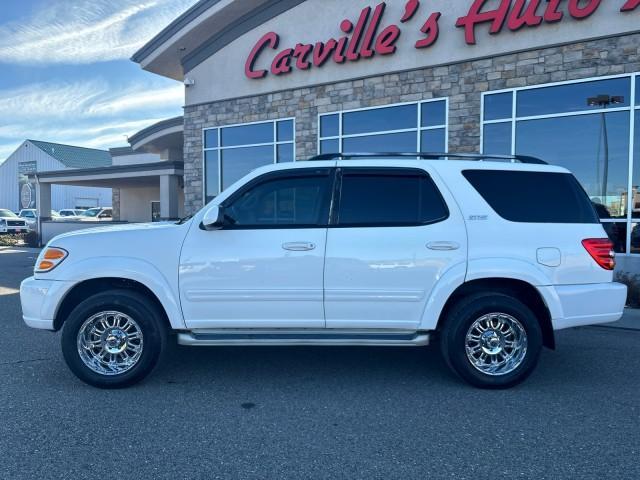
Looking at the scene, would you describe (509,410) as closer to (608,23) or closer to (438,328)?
(438,328)

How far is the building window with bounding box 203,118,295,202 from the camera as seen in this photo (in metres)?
14.1

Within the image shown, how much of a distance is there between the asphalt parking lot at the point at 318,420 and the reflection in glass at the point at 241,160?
31.6ft

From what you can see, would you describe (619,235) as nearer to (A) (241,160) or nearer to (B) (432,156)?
(B) (432,156)

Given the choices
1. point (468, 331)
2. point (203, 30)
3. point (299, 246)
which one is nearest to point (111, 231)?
point (299, 246)

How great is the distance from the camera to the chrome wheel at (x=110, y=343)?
4.52 meters

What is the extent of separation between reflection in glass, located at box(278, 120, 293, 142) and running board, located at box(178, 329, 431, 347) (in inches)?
396

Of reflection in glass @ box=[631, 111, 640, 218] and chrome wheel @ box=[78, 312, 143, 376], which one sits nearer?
chrome wheel @ box=[78, 312, 143, 376]

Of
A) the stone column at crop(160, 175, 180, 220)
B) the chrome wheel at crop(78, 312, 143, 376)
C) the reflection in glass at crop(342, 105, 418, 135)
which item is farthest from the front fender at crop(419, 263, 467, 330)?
the stone column at crop(160, 175, 180, 220)

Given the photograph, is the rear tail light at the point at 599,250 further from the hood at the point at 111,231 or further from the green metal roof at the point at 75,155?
the green metal roof at the point at 75,155

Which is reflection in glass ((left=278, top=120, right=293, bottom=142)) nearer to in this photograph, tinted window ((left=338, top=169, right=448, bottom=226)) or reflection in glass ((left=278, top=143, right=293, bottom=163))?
reflection in glass ((left=278, top=143, right=293, bottom=163))

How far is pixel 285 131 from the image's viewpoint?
14.1 m

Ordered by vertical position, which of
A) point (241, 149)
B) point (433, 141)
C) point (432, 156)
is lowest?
point (432, 156)

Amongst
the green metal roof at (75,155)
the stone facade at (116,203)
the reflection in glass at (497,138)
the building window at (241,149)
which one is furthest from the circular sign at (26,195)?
the reflection in glass at (497,138)

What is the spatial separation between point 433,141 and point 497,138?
1.45m
